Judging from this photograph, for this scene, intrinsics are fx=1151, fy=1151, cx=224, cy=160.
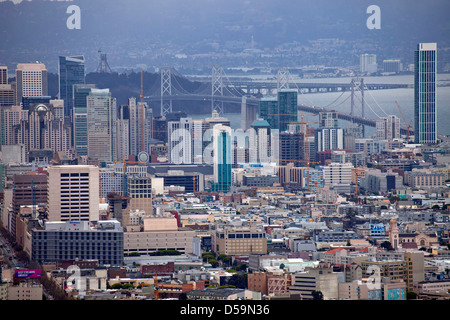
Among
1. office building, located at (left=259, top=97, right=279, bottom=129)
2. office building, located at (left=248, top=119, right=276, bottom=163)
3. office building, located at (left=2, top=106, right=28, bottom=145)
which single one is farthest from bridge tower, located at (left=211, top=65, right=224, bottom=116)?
office building, located at (left=2, top=106, right=28, bottom=145)

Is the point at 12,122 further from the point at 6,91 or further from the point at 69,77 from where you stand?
the point at 69,77

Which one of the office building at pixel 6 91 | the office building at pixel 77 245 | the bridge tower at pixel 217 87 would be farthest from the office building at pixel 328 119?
the office building at pixel 77 245

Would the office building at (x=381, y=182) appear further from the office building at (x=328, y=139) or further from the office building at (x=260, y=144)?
the office building at (x=328, y=139)

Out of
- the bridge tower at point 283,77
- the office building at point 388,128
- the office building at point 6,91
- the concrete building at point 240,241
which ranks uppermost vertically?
the bridge tower at point 283,77
